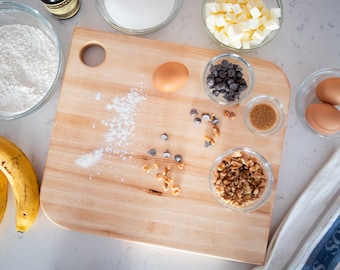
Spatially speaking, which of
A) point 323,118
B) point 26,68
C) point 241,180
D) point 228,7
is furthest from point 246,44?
point 26,68

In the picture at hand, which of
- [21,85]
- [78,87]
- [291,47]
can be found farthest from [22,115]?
[291,47]

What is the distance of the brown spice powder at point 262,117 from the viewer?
4.05 ft

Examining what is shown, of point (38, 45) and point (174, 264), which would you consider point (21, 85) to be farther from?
point (174, 264)

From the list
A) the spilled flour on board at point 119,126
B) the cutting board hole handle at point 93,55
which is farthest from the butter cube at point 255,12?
the cutting board hole handle at point 93,55

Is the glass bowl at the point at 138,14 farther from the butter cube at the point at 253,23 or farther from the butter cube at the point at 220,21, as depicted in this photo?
the butter cube at the point at 253,23

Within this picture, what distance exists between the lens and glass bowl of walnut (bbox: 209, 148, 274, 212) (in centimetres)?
119

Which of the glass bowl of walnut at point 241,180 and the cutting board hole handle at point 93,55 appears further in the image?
the cutting board hole handle at point 93,55

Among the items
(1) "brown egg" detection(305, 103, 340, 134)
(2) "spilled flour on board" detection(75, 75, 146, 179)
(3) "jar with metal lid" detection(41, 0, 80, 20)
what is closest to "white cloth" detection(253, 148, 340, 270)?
(1) "brown egg" detection(305, 103, 340, 134)

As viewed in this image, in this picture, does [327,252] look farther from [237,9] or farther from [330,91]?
[237,9]

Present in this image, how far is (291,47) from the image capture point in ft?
4.38

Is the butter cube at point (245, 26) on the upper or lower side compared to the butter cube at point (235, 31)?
upper

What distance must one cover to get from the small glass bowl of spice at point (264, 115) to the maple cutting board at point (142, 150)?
0.02 meters

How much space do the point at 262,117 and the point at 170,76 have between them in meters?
0.34

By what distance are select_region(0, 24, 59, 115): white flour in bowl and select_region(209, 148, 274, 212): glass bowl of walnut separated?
0.65 metres
